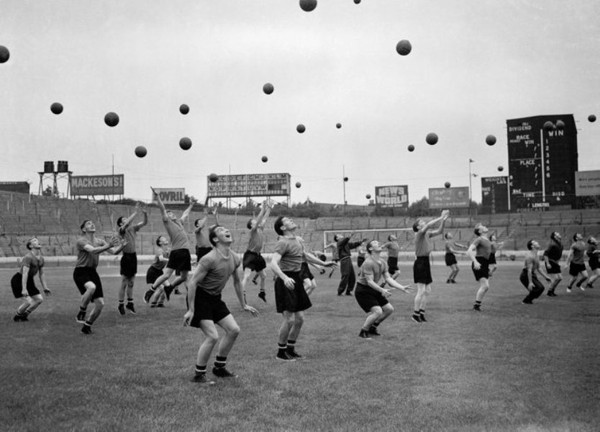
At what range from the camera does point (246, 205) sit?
93.1 metres

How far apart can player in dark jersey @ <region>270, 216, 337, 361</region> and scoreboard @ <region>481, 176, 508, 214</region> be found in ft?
259

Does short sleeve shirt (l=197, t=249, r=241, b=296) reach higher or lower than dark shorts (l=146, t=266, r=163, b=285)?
higher

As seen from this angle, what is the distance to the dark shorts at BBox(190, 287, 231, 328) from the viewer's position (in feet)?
24.5

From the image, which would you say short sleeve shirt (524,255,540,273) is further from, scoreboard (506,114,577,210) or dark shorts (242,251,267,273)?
scoreboard (506,114,577,210)

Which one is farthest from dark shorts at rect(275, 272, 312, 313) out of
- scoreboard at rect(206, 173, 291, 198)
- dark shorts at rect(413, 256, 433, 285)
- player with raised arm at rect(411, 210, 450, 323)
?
scoreboard at rect(206, 173, 291, 198)

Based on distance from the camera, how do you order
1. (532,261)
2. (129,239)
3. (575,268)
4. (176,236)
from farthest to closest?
(575,268), (532,261), (176,236), (129,239)

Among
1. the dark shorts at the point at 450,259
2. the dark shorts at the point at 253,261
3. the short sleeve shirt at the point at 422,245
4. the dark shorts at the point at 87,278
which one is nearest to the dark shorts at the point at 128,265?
the dark shorts at the point at 87,278

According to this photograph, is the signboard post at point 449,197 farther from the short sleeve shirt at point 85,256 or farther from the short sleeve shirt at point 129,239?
the short sleeve shirt at point 85,256

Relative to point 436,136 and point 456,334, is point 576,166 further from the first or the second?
point 456,334

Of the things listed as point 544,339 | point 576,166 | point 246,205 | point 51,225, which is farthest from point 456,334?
point 246,205

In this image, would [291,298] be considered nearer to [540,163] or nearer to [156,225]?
[156,225]

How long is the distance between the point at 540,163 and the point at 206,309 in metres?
72.3

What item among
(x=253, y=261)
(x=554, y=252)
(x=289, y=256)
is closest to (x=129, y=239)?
(x=253, y=261)

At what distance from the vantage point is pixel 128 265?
44.8 feet
